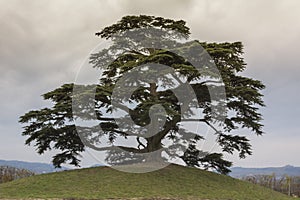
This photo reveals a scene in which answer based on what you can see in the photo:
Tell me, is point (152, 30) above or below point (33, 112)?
above

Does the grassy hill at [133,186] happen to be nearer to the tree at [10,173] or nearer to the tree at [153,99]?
the tree at [153,99]

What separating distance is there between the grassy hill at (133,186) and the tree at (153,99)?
210 centimetres

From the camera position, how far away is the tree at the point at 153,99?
2045cm

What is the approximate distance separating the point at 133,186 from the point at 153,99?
4.57m

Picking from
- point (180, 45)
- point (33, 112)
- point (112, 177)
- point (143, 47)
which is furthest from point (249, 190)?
point (33, 112)

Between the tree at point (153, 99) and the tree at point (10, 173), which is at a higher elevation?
the tree at point (153, 99)

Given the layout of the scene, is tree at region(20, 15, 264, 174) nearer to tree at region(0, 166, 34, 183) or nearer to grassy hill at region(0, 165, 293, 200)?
grassy hill at region(0, 165, 293, 200)

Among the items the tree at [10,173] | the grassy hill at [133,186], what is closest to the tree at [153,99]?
the grassy hill at [133,186]

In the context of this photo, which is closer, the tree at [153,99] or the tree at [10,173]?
the tree at [153,99]

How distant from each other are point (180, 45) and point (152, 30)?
2.39m

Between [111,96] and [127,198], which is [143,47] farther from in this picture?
[127,198]

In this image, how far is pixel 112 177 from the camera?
1914 cm

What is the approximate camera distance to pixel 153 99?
19.8 meters

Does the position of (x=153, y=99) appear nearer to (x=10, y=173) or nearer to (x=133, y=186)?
(x=133, y=186)
